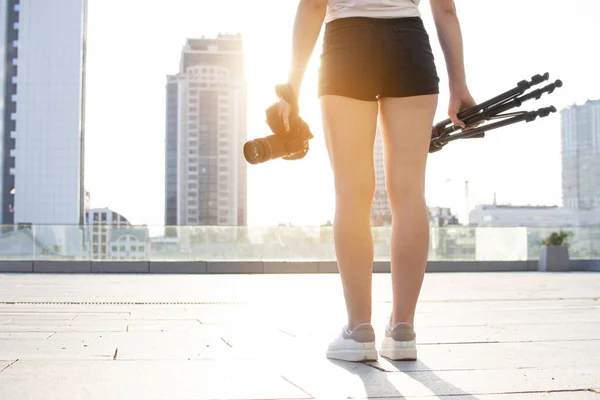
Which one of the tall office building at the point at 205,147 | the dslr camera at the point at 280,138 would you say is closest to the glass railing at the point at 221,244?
the dslr camera at the point at 280,138

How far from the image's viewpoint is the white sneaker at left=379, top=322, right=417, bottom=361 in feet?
7.65

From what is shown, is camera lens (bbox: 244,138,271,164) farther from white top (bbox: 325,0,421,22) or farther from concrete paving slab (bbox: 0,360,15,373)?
concrete paving slab (bbox: 0,360,15,373)

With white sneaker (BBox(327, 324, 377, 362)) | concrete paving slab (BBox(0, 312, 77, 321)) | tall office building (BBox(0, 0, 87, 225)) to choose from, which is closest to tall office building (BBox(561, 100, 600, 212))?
tall office building (BBox(0, 0, 87, 225))

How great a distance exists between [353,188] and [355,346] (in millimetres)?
528

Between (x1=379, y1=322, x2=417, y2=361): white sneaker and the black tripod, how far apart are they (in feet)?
2.51

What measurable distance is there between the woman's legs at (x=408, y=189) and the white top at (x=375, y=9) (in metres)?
0.29

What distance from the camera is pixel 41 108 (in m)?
91.2

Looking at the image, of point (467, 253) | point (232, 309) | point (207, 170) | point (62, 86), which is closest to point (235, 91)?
point (207, 170)

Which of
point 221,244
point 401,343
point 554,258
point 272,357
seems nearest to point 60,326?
point 272,357

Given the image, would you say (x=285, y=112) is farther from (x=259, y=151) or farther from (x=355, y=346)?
(x=355, y=346)

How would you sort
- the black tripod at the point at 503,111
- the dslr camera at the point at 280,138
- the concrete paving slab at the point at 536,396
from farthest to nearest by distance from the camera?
the dslr camera at the point at 280,138
the black tripod at the point at 503,111
the concrete paving slab at the point at 536,396

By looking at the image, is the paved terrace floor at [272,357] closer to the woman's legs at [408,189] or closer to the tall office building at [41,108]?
the woman's legs at [408,189]

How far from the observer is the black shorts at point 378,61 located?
7.89 feet

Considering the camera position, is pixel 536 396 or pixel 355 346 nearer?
pixel 536 396
